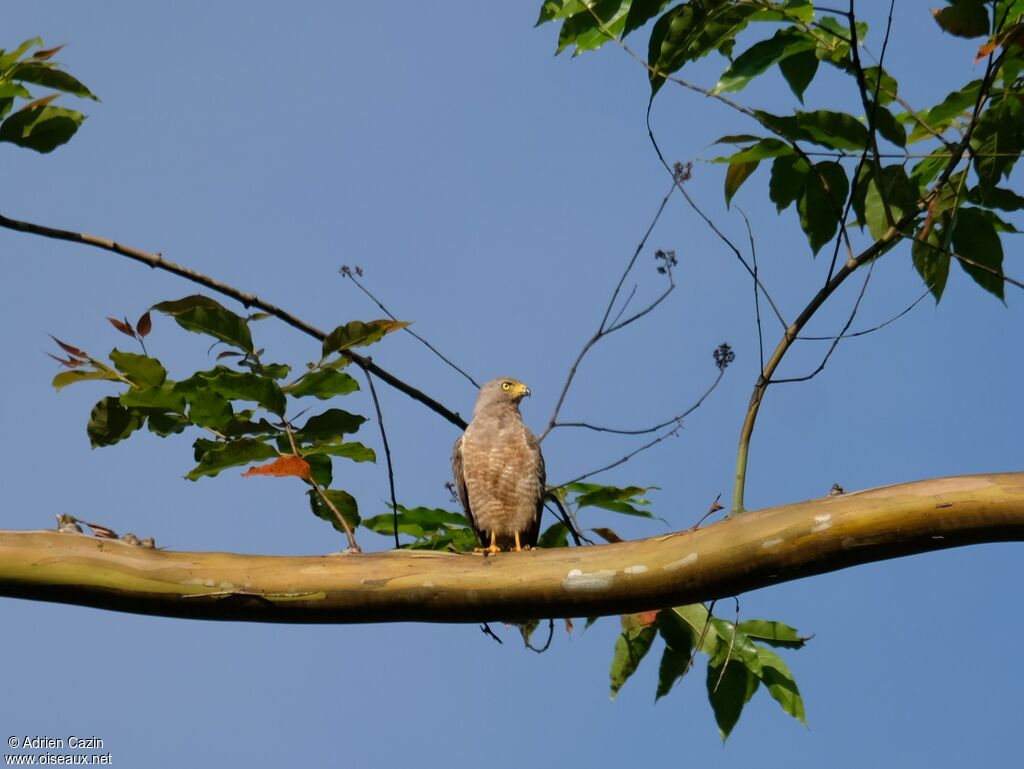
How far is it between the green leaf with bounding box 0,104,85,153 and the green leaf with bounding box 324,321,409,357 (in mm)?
1190

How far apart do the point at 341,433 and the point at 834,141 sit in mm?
1957

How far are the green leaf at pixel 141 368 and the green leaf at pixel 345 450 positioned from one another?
0.56 meters

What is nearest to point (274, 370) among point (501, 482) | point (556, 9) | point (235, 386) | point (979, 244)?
point (235, 386)

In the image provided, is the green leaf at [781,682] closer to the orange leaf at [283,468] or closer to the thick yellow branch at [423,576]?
the thick yellow branch at [423,576]

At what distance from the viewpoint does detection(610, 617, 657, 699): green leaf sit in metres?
4.03

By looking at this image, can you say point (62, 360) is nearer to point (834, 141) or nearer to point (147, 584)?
point (147, 584)

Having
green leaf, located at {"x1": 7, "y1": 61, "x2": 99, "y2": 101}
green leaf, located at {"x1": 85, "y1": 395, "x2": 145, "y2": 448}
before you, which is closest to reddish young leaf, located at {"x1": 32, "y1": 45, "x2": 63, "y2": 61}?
green leaf, located at {"x1": 7, "y1": 61, "x2": 99, "y2": 101}

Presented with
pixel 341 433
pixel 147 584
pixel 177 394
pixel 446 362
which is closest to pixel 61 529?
pixel 147 584

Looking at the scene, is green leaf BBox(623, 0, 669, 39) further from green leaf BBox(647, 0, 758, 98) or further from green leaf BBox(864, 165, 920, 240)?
green leaf BBox(864, 165, 920, 240)

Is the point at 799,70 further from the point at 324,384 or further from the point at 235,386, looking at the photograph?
the point at 235,386

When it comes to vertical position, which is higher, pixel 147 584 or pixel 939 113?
pixel 939 113

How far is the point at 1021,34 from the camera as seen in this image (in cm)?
337

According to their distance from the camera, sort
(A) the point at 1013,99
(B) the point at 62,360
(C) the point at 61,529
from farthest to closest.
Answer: (B) the point at 62,360 < (A) the point at 1013,99 < (C) the point at 61,529

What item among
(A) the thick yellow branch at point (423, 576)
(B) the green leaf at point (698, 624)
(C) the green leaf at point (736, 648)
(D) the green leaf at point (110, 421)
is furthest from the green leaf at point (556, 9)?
(C) the green leaf at point (736, 648)
